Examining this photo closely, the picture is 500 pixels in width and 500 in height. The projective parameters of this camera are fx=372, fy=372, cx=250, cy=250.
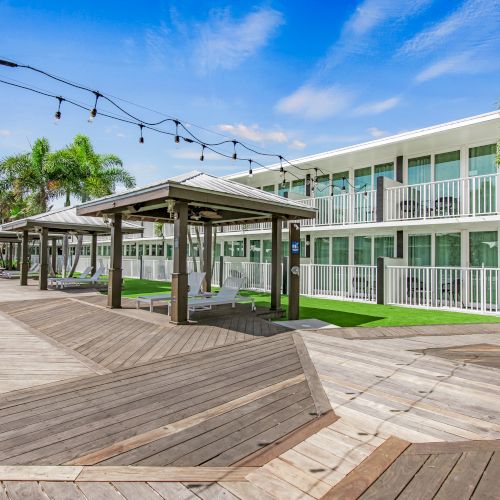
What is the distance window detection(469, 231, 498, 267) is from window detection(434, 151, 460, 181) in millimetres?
2250

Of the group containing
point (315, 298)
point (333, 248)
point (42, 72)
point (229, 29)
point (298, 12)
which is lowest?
point (315, 298)

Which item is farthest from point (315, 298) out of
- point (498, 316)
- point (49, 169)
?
point (49, 169)

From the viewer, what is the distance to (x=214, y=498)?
232cm

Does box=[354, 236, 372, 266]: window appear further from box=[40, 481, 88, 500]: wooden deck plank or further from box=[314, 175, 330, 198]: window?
box=[40, 481, 88, 500]: wooden deck plank

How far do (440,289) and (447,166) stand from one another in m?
Result: 4.71

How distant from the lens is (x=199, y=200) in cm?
791

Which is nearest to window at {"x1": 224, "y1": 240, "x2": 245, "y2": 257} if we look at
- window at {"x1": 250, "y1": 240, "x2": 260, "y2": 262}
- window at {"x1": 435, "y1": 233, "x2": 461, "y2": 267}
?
window at {"x1": 250, "y1": 240, "x2": 260, "y2": 262}

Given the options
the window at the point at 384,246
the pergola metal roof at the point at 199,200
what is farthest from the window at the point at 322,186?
the pergola metal roof at the point at 199,200

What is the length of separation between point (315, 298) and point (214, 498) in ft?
42.3

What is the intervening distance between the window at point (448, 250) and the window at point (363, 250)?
274 cm

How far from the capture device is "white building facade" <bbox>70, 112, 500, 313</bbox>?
38.7 ft

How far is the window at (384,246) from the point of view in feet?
49.1

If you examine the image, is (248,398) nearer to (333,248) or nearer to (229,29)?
(229,29)

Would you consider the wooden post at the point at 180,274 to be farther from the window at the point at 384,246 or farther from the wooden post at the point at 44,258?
the wooden post at the point at 44,258
